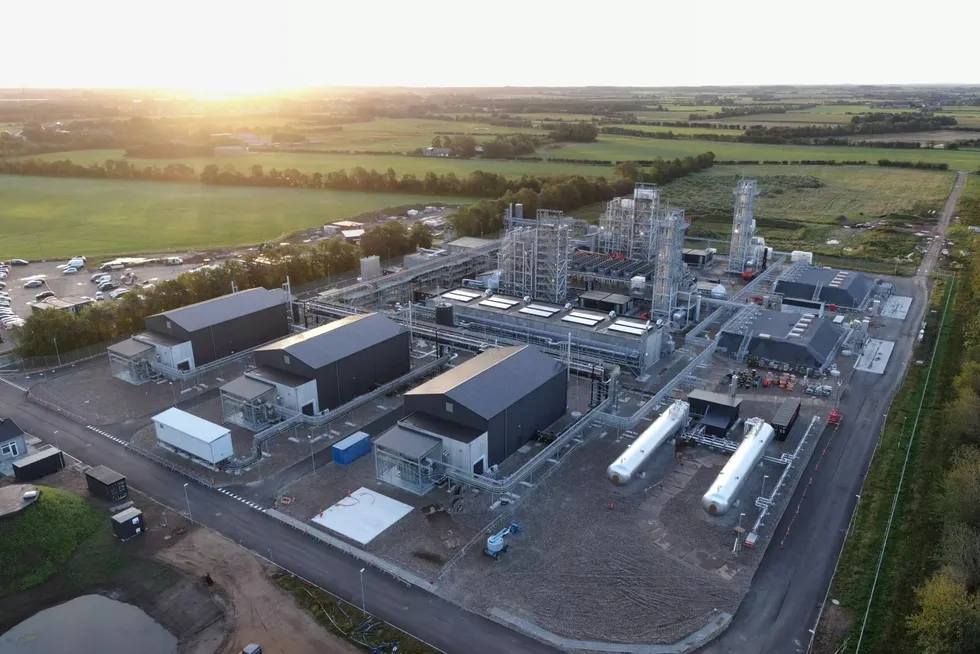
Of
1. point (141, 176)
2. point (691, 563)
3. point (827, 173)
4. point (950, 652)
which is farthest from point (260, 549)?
point (827, 173)

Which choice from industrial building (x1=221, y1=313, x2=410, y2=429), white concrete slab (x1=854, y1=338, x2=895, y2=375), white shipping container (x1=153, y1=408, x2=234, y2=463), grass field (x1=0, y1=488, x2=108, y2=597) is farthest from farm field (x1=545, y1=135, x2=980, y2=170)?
grass field (x1=0, y1=488, x2=108, y2=597)

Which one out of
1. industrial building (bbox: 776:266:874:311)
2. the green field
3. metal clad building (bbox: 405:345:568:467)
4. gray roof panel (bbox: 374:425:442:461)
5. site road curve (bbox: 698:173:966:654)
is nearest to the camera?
site road curve (bbox: 698:173:966:654)

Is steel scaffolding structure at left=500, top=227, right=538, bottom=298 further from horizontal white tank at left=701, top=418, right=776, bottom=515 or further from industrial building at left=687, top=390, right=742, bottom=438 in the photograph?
horizontal white tank at left=701, top=418, right=776, bottom=515

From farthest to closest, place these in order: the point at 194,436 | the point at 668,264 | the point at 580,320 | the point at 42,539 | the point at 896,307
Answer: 1. the point at 896,307
2. the point at 668,264
3. the point at 580,320
4. the point at 194,436
5. the point at 42,539

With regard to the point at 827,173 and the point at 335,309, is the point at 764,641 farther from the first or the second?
the point at 827,173

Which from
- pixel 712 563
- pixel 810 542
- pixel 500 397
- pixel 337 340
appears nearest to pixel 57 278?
pixel 337 340

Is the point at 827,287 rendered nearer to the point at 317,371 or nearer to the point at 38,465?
the point at 317,371
